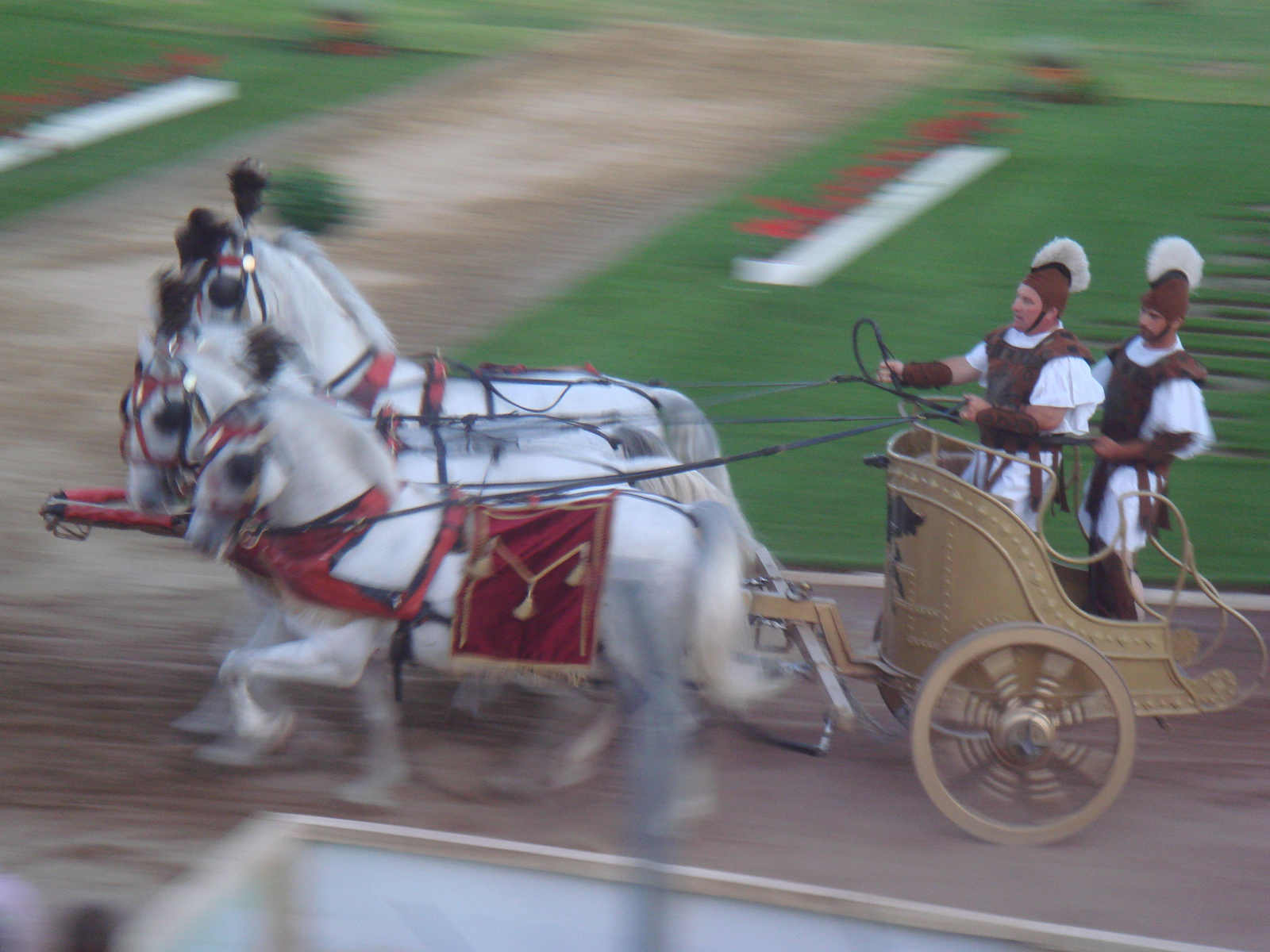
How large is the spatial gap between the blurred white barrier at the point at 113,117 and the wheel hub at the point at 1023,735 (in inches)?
453

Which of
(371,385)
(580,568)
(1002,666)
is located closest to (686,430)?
(371,385)

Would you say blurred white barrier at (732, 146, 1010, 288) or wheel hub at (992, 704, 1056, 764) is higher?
blurred white barrier at (732, 146, 1010, 288)

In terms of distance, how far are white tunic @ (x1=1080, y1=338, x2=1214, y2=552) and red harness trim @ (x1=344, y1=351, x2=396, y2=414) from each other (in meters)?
2.68

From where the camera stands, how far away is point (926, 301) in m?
10.0

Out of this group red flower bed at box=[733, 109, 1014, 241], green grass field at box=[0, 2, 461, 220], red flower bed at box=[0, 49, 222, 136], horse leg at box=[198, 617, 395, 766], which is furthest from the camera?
red flower bed at box=[0, 49, 222, 136]

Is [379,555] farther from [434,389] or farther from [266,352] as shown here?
[434,389]

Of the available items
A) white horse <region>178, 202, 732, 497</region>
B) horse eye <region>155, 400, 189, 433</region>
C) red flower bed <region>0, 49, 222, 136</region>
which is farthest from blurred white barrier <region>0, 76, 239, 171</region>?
horse eye <region>155, 400, 189, 433</region>

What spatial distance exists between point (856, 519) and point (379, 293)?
455 centimetres

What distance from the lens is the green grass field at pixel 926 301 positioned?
24.6ft

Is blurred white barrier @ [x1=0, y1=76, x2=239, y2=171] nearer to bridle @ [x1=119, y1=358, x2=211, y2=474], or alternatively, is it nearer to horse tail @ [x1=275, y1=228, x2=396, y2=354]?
horse tail @ [x1=275, y1=228, x2=396, y2=354]

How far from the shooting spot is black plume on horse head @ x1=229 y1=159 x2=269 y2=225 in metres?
5.06

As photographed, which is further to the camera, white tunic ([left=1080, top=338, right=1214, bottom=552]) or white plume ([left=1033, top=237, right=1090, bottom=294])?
white plume ([left=1033, top=237, right=1090, bottom=294])

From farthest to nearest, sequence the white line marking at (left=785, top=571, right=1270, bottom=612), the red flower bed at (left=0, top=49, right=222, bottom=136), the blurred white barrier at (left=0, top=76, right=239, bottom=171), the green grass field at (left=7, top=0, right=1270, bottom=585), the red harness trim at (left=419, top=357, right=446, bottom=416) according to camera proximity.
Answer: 1. the red flower bed at (left=0, top=49, right=222, bottom=136)
2. the blurred white barrier at (left=0, top=76, right=239, bottom=171)
3. the green grass field at (left=7, top=0, right=1270, bottom=585)
4. the white line marking at (left=785, top=571, right=1270, bottom=612)
5. the red harness trim at (left=419, top=357, right=446, bottom=416)

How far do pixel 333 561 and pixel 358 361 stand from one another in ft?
3.38
